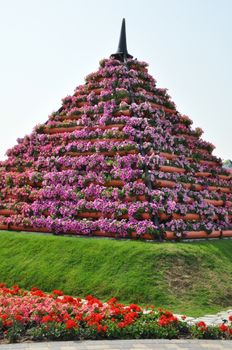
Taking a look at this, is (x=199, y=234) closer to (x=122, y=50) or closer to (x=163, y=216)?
(x=163, y=216)

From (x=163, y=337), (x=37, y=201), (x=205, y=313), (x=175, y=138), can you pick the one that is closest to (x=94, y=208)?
(x=37, y=201)

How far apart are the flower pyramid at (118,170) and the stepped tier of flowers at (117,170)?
1.4 inches

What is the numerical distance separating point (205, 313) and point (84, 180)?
7.01 m

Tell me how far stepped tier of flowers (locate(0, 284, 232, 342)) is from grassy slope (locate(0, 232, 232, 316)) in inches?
83.2

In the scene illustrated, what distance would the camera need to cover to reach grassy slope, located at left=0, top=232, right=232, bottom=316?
37.2 ft

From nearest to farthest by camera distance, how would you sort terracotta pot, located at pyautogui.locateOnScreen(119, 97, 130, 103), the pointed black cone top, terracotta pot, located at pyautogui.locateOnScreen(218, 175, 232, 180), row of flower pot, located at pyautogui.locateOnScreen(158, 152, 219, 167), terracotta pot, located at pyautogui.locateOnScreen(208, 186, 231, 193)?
row of flower pot, located at pyautogui.locateOnScreen(158, 152, 219, 167), terracotta pot, located at pyautogui.locateOnScreen(119, 97, 130, 103), terracotta pot, located at pyautogui.locateOnScreen(208, 186, 231, 193), terracotta pot, located at pyautogui.locateOnScreen(218, 175, 232, 180), the pointed black cone top

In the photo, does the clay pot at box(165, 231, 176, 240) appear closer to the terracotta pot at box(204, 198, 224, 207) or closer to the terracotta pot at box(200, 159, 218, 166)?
the terracotta pot at box(204, 198, 224, 207)

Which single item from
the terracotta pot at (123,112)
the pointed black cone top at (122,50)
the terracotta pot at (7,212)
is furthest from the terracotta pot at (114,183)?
→ the pointed black cone top at (122,50)

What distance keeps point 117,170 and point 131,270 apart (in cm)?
431

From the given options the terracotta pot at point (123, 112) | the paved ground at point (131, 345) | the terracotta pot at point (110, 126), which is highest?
the terracotta pot at point (123, 112)

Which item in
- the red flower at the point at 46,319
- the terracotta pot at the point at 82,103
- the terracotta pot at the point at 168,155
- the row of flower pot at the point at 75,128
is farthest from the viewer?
the terracotta pot at the point at 82,103

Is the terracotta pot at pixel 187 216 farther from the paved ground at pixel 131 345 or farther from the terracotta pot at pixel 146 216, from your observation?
the paved ground at pixel 131 345

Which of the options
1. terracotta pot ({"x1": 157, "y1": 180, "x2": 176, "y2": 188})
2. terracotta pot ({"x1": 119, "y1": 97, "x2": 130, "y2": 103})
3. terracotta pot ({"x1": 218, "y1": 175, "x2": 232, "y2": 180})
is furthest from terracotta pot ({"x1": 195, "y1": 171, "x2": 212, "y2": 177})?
terracotta pot ({"x1": 119, "y1": 97, "x2": 130, "y2": 103})

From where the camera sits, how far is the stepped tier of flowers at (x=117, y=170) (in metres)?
15.0
